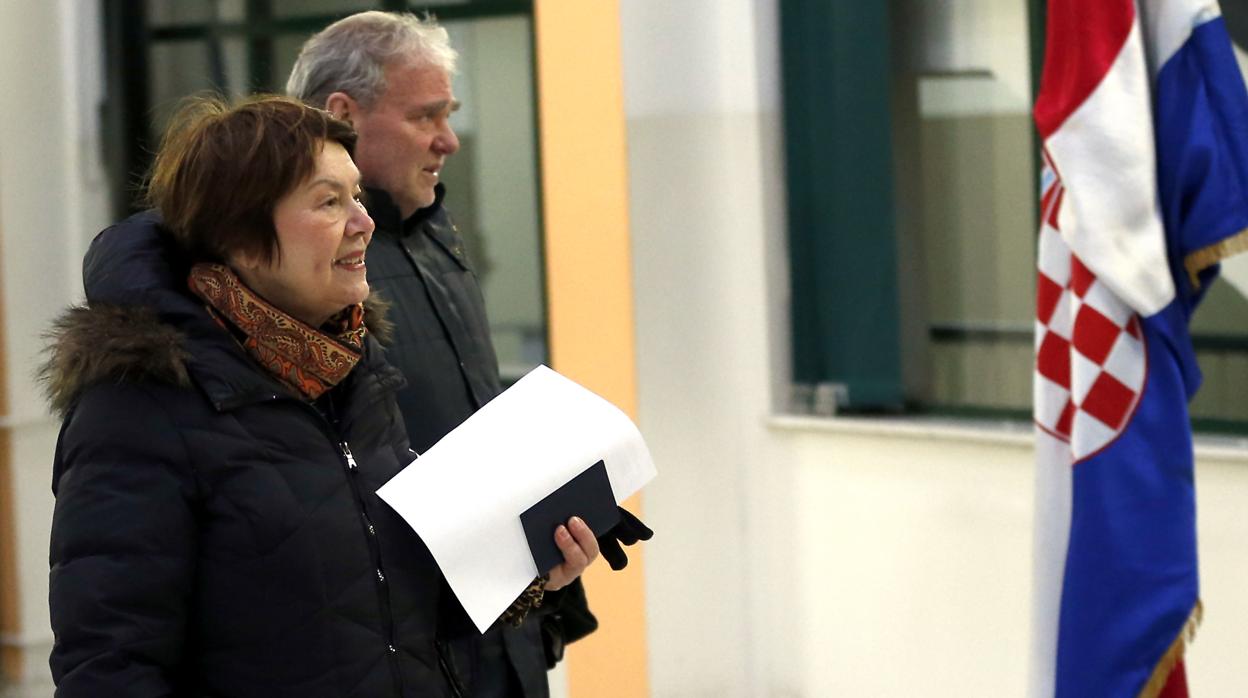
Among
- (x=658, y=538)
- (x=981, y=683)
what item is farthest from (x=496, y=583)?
(x=658, y=538)

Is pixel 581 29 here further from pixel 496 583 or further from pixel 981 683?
pixel 496 583

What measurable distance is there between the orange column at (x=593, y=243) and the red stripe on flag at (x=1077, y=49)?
7.07ft

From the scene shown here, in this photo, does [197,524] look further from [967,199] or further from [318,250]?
[967,199]

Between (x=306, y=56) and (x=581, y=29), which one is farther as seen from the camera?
(x=581, y=29)

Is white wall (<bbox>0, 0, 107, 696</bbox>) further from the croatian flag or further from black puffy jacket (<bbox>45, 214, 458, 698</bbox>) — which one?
black puffy jacket (<bbox>45, 214, 458, 698</bbox>)

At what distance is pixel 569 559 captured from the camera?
241cm

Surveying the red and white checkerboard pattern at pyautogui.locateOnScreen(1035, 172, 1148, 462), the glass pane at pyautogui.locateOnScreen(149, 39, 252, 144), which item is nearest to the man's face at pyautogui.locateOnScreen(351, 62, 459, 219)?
the red and white checkerboard pattern at pyautogui.locateOnScreen(1035, 172, 1148, 462)

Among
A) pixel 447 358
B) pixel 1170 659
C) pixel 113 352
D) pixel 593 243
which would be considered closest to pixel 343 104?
pixel 447 358

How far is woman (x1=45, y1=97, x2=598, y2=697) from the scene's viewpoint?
2.05m

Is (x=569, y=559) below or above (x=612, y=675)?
above

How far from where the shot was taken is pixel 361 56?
324cm

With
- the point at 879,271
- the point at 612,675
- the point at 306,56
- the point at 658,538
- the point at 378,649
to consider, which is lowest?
the point at 612,675

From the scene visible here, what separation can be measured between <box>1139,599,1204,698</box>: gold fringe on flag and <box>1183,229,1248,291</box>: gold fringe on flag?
66 cm

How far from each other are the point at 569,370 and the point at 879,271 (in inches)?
42.3
